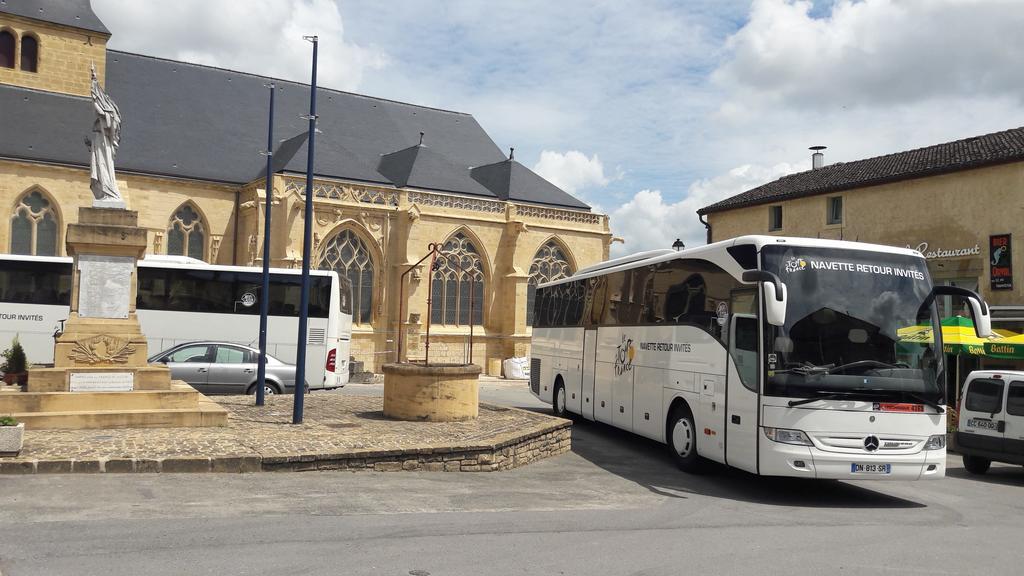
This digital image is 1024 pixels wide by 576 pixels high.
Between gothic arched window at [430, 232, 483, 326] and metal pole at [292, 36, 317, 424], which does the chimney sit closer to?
gothic arched window at [430, 232, 483, 326]

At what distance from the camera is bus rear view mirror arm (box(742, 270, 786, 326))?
29.5 ft

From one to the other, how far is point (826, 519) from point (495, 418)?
6450mm

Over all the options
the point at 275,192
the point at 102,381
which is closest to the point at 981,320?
the point at 102,381

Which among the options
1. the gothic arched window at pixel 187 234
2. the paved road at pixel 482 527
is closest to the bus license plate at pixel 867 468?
the paved road at pixel 482 527

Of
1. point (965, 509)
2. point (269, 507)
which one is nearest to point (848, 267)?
point (965, 509)

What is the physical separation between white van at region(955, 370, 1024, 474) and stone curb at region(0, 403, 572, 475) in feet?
22.0

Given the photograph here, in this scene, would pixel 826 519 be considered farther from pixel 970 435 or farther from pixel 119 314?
pixel 119 314

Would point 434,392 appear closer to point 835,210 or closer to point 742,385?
point 742,385

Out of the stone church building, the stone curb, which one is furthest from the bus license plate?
the stone church building

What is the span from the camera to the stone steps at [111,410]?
444 inches

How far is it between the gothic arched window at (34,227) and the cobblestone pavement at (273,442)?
19995 millimetres

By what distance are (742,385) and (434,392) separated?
5.20m

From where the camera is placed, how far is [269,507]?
7891 mm

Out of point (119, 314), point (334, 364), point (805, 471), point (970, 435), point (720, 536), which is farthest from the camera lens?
point (334, 364)
